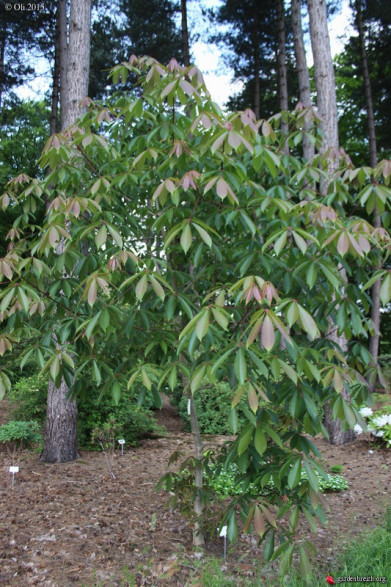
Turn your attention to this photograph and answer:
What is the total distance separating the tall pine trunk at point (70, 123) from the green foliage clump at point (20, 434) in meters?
0.48

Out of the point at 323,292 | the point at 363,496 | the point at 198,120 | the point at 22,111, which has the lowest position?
the point at 363,496

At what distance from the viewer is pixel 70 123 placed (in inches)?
183

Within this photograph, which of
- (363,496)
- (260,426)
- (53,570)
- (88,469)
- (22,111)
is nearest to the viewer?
(260,426)

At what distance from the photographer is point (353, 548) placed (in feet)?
8.54

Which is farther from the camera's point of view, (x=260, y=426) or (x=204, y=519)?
(x=204, y=519)

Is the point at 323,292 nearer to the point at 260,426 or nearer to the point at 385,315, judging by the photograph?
the point at 260,426

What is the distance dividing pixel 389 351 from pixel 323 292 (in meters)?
11.2

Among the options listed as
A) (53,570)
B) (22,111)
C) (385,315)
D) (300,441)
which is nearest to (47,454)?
(53,570)

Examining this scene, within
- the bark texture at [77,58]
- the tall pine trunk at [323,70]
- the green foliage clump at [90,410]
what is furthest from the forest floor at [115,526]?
the bark texture at [77,58]

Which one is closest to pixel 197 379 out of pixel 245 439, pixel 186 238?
pixel 245 439

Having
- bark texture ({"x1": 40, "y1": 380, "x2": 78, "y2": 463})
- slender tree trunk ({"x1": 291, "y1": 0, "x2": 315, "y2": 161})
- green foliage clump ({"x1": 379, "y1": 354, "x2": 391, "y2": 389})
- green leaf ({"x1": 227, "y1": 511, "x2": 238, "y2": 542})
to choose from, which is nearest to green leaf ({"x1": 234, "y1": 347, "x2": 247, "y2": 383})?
green leaf ({"x1": 227, "y1": 511, "x2": 238, "y2": 542})

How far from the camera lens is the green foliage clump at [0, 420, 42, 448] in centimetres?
494

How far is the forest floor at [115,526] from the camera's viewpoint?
2.42m

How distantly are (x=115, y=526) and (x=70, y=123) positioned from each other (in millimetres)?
3827
